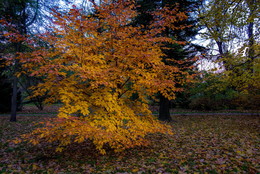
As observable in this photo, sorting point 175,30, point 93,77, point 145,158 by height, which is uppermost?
point 175,30

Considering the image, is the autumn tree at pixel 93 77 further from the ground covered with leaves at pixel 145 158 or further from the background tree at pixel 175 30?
the background tree at pixel 175 30

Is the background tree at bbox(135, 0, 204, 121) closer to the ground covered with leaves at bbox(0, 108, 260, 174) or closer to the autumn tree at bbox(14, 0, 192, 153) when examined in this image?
the ground covered with leaves at bbox(0, 108, 260, 174)

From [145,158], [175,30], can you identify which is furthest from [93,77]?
[175,30]

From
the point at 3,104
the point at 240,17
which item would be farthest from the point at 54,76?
the point at 3,104

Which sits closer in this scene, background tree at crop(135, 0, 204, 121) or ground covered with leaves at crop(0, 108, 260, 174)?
ground covered with leaves at crop(0, 108, 260, 174)

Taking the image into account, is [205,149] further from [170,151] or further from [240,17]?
[240,17]

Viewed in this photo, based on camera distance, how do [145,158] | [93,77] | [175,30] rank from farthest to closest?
[175,30]
[145,158]
[93,77]

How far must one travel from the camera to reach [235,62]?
7.75 meters

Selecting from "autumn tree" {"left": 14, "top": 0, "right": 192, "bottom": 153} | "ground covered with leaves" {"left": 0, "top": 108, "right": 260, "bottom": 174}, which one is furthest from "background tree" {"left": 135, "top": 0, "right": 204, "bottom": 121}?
"autumn tree" {"left": 14, "top": 0, "right": 192, "bottom": 153}

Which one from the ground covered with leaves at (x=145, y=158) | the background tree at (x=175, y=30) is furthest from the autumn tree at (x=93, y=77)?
the background tree at (x=175, y=30)

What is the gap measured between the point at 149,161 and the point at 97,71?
2593 millimetres

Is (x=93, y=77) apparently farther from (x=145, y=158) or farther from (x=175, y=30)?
(x=175, y=30)

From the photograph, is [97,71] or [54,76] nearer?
[97,71]

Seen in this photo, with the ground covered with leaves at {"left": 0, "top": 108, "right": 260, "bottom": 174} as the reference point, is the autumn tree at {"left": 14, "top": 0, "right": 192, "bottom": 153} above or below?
above
